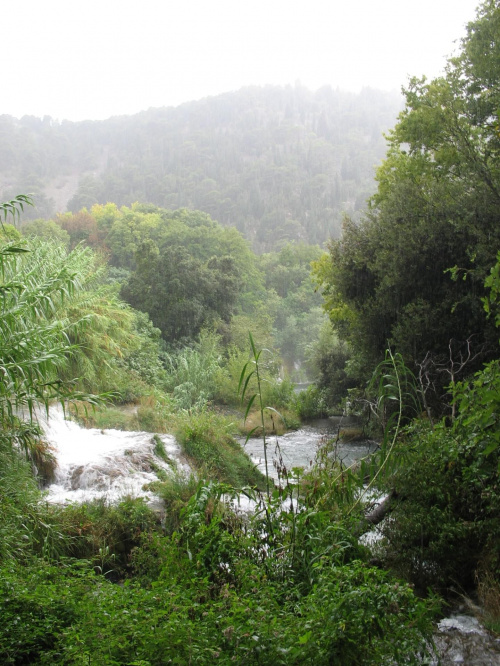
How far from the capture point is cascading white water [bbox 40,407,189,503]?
25.1ft

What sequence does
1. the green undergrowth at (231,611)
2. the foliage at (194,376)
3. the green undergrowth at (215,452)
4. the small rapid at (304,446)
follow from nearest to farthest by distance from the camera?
the green undergrowth at (231,611), the green undergrowth at (215,452), the small rapid at (304,446), the foliage at (194,376)

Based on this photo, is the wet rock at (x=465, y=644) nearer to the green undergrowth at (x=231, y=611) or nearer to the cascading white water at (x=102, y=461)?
the green undergrowth at (x=231, y=611)

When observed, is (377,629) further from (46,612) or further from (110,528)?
(110,528)

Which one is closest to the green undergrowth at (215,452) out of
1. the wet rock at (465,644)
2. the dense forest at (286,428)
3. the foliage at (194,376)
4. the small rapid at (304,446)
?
the dense forest at (286,428)

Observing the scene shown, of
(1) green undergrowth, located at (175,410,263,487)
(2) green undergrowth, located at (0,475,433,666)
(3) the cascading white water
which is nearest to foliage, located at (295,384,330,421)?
(1) green undergrowth, located at (175,410,263,487)

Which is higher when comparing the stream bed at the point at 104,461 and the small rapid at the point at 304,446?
the stream bed at the point at 104,461

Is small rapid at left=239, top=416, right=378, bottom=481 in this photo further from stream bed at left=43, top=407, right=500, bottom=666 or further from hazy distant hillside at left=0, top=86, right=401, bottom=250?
hazy distant hillside at left=0, top=86, right=401, bottom=250

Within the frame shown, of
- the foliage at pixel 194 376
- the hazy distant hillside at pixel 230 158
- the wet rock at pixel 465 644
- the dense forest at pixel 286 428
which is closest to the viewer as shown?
the dense forest at pixel 286 428

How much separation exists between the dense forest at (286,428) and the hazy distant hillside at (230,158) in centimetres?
6303

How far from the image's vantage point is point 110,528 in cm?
604

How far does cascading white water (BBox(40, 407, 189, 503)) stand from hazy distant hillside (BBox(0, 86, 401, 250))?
7012 cm

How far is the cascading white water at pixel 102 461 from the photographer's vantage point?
25.1 feet

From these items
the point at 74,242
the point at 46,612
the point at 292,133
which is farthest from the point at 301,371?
the point at 292,133

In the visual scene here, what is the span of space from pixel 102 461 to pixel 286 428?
25.5 feet
